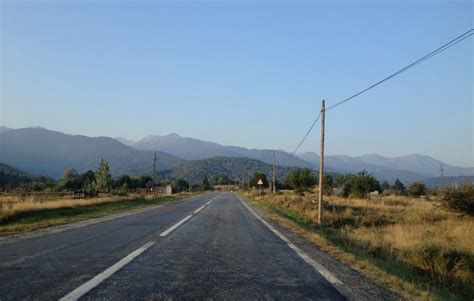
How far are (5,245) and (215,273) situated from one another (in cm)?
609

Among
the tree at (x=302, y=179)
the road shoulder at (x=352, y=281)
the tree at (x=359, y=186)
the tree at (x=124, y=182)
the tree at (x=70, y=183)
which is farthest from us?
the tree at (x=124, y=182)

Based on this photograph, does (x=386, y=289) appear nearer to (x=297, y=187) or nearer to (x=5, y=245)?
(x=5, y=245)

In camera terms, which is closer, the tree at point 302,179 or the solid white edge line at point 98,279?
the solid white edge line at point 98,279

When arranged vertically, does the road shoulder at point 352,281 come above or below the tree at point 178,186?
below

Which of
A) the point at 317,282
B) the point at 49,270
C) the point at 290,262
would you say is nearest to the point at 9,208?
the point at 49,270

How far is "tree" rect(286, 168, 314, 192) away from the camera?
6716cm

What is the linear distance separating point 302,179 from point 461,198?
134 feet

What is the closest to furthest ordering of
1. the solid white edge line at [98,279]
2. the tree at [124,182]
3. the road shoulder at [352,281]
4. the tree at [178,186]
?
the solid white edge line at [98,279], the road shoulder at [352,281], the tree at [178,186], the tree at [124,182]

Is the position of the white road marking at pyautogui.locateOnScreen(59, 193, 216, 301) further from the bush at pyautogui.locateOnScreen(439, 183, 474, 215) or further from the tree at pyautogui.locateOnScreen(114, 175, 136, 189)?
the tree at pyautogui.locateOnScreen(114, 175, 136, 189)

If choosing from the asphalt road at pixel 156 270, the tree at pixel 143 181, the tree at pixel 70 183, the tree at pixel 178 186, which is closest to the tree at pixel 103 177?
the tree at pixel 70 183

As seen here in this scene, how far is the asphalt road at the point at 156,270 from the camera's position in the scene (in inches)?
228

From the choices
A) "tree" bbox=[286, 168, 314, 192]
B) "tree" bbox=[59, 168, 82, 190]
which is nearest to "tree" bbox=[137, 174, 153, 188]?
"tree" bbox=[59, 168, 82, 190]

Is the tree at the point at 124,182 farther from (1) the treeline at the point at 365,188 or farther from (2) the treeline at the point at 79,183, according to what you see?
(1) the treeline at the point at 365,188

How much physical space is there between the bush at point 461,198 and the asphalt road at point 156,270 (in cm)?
1929
